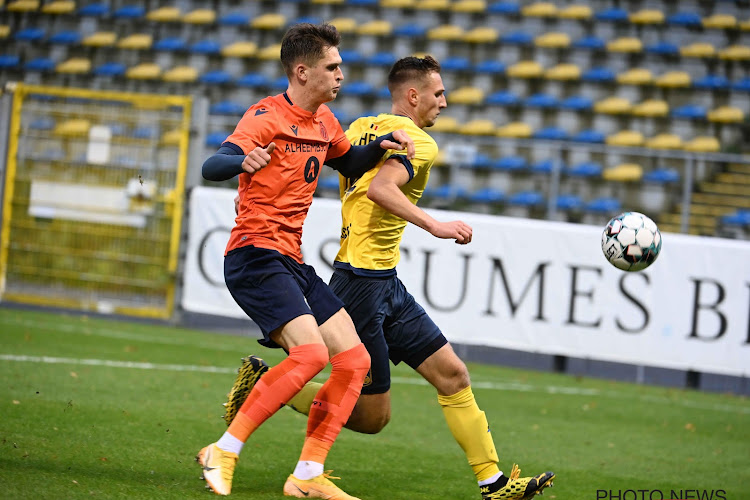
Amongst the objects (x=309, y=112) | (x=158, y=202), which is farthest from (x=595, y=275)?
(x=309, y=112)

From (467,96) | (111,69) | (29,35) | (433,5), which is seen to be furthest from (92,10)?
(467,96)

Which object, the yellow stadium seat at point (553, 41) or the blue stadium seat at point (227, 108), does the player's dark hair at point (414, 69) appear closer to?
the blue stadium seat at point (227, 108)

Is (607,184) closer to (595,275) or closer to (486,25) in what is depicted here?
(595,275)

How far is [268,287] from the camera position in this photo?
4160 millimetres

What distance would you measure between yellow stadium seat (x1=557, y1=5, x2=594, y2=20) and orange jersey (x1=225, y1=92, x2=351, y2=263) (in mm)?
14355

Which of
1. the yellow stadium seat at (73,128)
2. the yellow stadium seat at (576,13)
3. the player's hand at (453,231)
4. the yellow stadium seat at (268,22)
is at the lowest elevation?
the player's hand at (453,231)

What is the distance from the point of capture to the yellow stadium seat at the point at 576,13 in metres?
17.6

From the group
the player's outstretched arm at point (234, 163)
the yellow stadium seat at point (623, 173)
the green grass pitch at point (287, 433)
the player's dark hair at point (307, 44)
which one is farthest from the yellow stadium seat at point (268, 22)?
the player's outstretched arm at point (234, 163)

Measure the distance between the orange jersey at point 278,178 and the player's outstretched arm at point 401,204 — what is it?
328mm

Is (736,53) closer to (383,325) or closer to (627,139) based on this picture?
(627,139)

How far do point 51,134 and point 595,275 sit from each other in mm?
7297

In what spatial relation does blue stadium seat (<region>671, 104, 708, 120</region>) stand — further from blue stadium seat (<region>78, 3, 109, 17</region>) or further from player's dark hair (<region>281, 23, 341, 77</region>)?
player's dark hair (<region>281, 23, 341, 77</region>)

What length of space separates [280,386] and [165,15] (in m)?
17.4

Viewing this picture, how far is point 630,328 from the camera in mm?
10039
